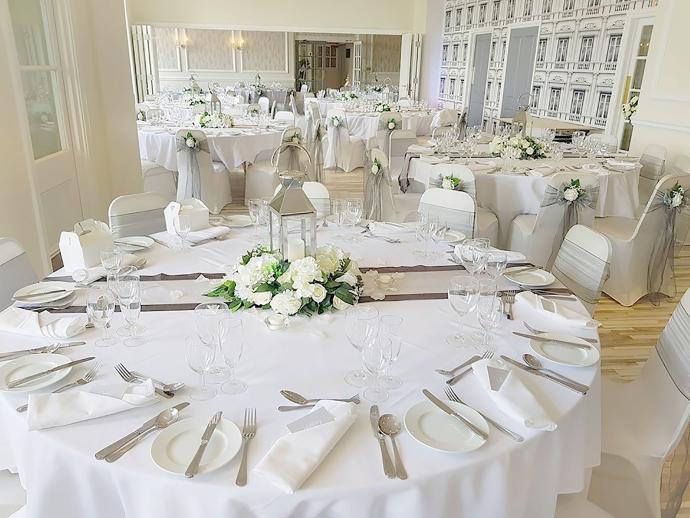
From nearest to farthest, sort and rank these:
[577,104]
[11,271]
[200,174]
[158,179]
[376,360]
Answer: [376,360]
[11,271]
[200,174]
[158,179]
[577,104]

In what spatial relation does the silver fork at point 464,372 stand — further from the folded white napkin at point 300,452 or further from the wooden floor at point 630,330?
the wooden floor at point 630,330

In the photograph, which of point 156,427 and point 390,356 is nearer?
point 156,427

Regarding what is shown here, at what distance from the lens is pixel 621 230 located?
420 cm

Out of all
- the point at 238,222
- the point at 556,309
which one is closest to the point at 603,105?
the point at 238,222

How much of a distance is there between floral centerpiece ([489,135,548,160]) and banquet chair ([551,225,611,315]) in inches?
101

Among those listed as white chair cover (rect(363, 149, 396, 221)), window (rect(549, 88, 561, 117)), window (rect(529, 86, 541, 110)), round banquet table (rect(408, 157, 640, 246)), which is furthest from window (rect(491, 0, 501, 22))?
white chair cover (rect(363, 149, 396, 221))

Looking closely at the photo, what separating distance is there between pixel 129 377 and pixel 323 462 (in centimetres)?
63

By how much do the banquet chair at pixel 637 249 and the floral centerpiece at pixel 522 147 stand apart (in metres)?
1.03

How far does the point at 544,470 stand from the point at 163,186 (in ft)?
18.5

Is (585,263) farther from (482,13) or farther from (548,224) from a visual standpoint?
(482,13)

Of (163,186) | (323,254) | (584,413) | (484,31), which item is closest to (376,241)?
(323,254)

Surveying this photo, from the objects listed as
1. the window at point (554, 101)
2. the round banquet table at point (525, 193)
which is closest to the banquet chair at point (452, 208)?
the round banquet table at point (525, 193)

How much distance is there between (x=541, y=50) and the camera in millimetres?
8781

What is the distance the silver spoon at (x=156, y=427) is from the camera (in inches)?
47.8
